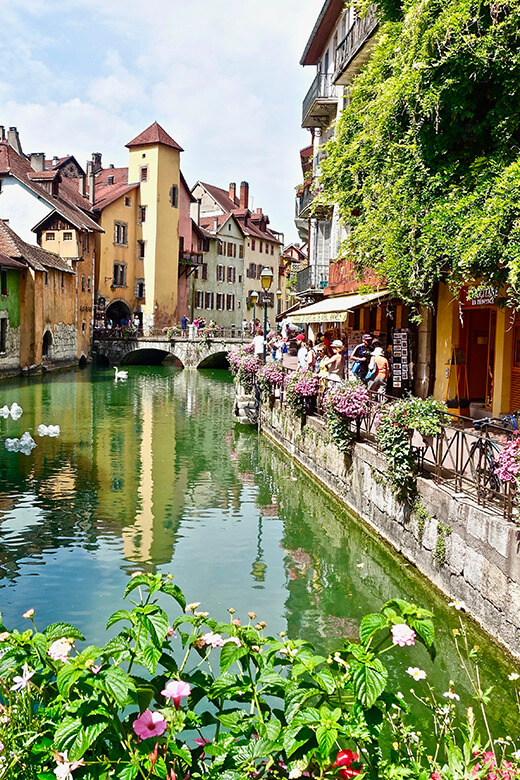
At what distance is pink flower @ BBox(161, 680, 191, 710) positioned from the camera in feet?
10.6

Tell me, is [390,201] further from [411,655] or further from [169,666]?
[169,666]

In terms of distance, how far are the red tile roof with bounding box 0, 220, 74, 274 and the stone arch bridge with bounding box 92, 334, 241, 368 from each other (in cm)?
997

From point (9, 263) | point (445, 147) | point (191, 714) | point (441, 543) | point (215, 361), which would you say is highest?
point (9, 263)

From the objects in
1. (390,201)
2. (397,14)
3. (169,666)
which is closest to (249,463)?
(390,201)

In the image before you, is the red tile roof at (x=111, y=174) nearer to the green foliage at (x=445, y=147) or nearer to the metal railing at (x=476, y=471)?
the green foliage at (x=445, y=147)

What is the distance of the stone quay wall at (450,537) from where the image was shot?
6.97m

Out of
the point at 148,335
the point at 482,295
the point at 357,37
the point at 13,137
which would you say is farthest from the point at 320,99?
the point at 13,137

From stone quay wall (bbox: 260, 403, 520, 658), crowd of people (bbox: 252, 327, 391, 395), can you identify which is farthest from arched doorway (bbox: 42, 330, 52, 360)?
stone quay wall (bbox: 260, 403, 520, 658)

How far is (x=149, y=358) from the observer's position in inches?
2265

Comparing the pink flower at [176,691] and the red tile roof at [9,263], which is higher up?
the red tile roof at [9,263]

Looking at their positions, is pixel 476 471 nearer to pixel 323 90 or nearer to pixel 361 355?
pixel 361 355

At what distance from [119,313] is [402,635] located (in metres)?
56.6

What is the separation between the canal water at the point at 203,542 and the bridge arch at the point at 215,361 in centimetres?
3059

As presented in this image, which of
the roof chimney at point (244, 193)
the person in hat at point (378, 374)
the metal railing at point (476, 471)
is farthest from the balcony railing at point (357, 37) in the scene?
the roof chimney at point (244, 193)
